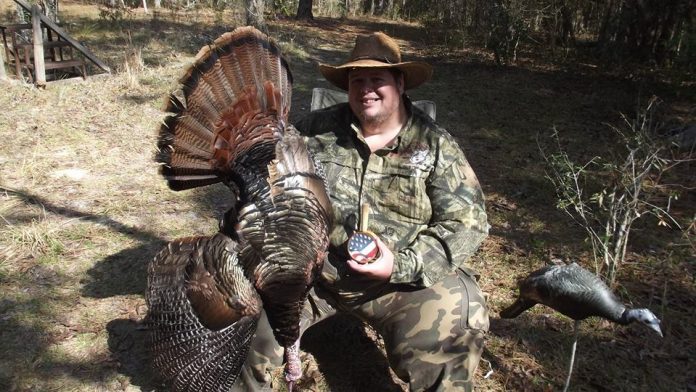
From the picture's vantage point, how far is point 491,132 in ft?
23.9

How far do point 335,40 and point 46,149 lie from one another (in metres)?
9.73

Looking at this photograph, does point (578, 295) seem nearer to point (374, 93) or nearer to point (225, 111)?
point (374, 93)

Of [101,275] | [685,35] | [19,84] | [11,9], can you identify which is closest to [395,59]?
[101,275]

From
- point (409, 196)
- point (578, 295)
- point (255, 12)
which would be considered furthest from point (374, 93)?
point (255, 12)

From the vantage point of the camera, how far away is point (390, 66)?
2785 mm

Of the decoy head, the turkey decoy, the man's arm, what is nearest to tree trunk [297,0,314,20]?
the man's arm

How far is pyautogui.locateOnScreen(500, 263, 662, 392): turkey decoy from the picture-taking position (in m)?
2.19

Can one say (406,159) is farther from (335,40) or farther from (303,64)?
(335,40)

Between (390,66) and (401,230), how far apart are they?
3.04ft

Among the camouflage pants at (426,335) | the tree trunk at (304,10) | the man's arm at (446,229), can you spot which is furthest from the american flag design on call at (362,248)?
the tree trunk at (304,10)

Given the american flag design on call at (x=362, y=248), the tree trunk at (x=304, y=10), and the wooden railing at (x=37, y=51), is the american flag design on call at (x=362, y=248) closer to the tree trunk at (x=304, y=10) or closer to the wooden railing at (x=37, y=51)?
the wooden railing at (x=37, y=51)

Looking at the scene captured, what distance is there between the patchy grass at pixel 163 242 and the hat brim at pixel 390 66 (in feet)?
5.63

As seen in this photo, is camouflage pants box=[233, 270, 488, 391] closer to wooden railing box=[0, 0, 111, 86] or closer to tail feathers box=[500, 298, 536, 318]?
tail feathers box=[500, 298, 536, 318]

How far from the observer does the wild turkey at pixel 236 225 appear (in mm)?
2467
